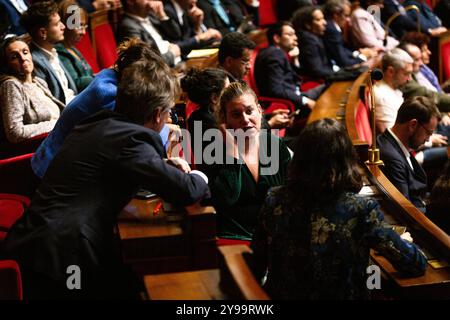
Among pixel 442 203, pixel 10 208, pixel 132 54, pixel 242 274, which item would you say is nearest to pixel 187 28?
pixel 10 208

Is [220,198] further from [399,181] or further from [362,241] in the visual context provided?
[399,181]

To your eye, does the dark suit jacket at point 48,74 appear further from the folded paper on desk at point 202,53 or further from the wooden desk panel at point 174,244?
the wooden desk panel at point 174,244

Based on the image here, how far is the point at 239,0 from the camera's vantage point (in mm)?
5008

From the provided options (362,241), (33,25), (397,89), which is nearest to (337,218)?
(362,241)

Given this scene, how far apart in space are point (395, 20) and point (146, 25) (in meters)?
2.44

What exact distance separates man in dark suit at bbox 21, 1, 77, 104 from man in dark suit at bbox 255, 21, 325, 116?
122 cm

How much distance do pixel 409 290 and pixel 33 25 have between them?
6.49ft

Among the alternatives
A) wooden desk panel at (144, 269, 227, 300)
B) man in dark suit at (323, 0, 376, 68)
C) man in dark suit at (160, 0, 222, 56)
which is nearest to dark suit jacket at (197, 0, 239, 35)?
man in dark suit at (160, 0, 222, 56)

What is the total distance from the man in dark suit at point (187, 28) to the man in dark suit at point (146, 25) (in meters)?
0.11

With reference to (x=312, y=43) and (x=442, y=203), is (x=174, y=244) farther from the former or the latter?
(x=312, y=43)

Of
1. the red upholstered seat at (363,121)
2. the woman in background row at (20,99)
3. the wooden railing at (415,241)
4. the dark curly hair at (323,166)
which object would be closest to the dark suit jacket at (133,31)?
the red upholstered seat at (363,121)

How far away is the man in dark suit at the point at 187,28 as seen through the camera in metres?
4.04

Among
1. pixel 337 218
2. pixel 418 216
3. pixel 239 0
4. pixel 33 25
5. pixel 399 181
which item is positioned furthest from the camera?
pixel 239 0

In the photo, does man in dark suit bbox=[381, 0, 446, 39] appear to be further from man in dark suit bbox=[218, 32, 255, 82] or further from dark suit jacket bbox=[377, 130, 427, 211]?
dark suit jacket bbox=[377, 130, 427, 211]
